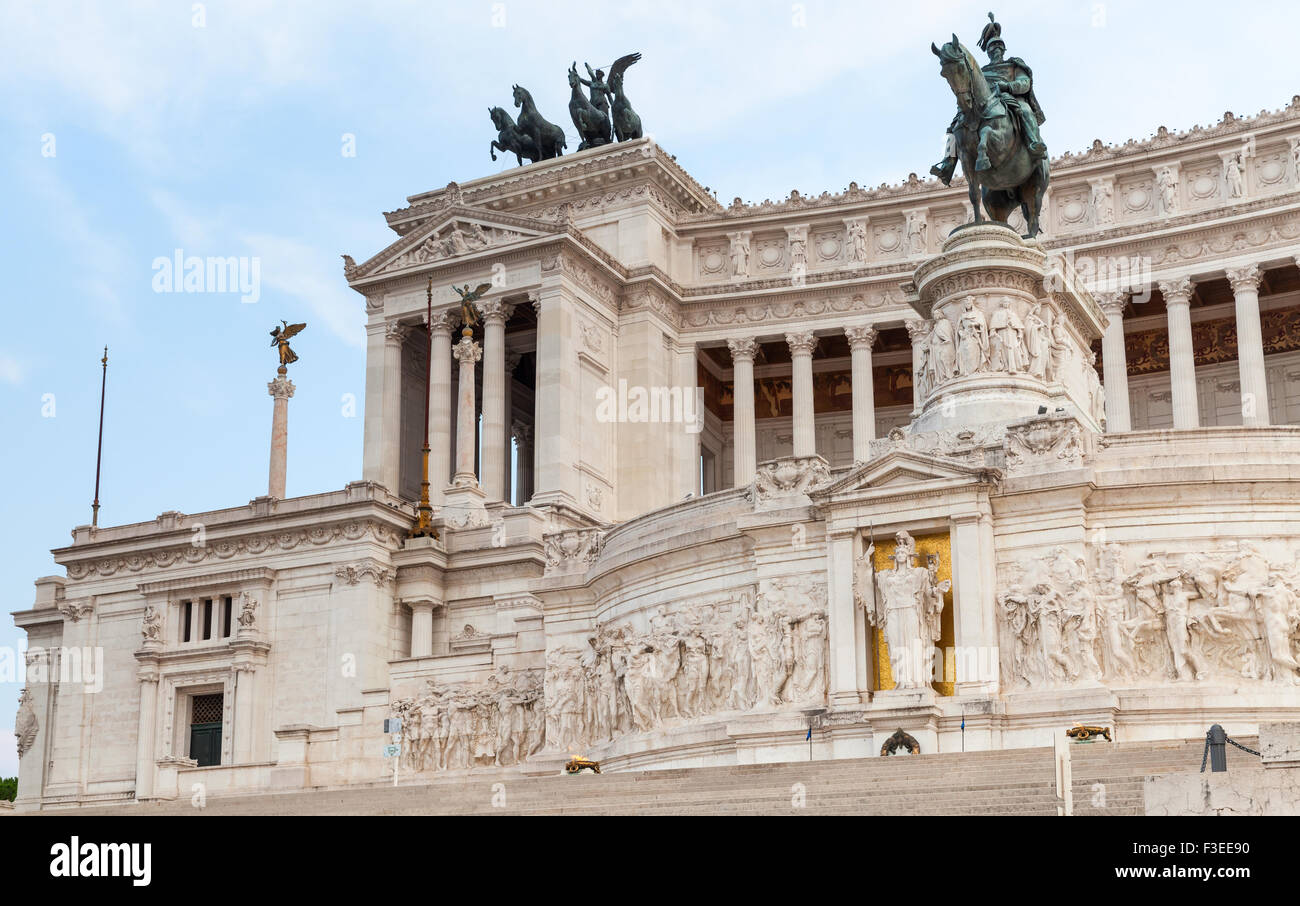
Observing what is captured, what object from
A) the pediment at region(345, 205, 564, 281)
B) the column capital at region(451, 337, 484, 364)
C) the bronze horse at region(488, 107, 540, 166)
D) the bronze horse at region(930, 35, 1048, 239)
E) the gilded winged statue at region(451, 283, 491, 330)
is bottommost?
the bronze horse at region(930, 35, 1048, 239)

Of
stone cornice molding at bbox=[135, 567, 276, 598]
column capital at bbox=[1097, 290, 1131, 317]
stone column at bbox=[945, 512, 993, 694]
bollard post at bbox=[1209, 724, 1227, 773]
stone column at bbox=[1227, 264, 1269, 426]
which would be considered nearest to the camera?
bollard post at bbox=[1209, 724, 1227, 773]

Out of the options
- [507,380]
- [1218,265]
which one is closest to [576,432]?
[507,380]

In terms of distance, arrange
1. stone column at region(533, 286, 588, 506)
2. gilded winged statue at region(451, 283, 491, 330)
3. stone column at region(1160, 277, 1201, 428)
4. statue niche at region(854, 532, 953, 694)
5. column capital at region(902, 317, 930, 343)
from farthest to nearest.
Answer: column capital at region(902, 317, 930, 343) → stone column at region(1160, 277, 1201, 428) → stone column at region(533, 286, 588, 506) → gilded winged statue at region(451, 283, 491, 330) → statue niche at region(854, 532, 953, 694)

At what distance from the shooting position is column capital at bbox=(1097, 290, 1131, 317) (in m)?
64.0

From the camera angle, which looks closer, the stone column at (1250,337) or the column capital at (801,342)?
the stone column at (1250,337)

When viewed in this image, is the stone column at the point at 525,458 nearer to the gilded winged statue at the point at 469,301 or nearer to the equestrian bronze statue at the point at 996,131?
the gilded winged statue at the point at 469,301

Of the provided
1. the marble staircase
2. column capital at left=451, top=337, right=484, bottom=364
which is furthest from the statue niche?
column capital at left=451, top=337, right=484, bottom=364

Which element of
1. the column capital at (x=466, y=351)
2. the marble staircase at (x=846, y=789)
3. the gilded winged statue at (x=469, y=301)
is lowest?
the marble staircase at (x=846, y=789)

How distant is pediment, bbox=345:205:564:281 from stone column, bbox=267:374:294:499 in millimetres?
11048

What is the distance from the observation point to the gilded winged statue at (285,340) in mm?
57594

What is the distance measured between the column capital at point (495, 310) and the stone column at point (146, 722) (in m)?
18.5

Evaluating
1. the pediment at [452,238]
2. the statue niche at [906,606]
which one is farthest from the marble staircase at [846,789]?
the pediment at [452,238]

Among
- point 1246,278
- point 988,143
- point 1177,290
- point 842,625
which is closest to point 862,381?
point 1177,290

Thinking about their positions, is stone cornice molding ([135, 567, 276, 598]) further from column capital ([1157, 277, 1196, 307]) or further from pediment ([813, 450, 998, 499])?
column capital ([1157, 277, 1196, 307])
